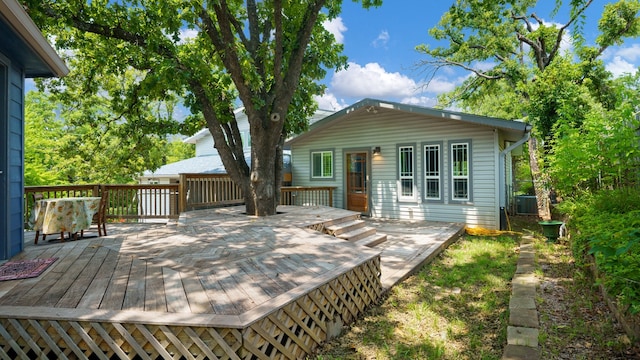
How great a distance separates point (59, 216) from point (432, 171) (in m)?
8.39

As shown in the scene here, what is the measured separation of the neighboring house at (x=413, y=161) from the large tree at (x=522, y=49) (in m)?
2.08

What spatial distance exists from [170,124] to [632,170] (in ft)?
30.6

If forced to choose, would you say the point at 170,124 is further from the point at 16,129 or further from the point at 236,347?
the point at 236,347

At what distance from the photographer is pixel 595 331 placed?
2840mm

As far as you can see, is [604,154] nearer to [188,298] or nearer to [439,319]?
[439,319]

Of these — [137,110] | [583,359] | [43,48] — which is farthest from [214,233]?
[137,110]

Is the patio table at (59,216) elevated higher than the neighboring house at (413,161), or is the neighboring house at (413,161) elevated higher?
the neighboring house at (413,161)

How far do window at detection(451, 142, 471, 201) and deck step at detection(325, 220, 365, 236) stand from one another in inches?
140

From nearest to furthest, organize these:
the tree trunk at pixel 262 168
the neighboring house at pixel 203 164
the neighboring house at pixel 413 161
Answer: the tree trunk at pixel 262 168 → the neighboring house at pixel 413 161 → the neighboring house at pixel 203 164

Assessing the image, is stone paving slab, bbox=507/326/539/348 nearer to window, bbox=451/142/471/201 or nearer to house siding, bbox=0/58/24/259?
house siding, bbox=0/58/24/259

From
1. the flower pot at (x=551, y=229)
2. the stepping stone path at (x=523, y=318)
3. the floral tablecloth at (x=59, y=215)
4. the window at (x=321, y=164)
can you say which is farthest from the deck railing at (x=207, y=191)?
the flower pot at (x=551, y=229)

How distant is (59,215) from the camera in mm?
4852

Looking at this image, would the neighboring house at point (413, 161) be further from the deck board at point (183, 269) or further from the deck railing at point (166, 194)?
the deck board at point (183, 269)

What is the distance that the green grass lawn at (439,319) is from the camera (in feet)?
9.01
